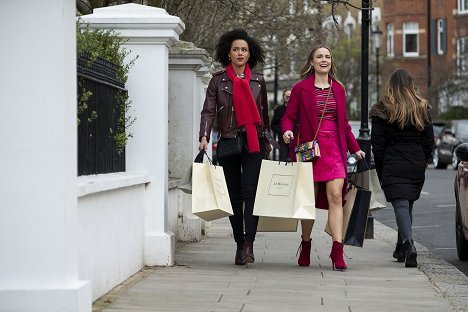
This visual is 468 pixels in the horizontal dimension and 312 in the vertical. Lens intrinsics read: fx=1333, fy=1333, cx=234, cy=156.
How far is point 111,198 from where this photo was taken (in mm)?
9016

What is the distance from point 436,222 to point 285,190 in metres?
8.61

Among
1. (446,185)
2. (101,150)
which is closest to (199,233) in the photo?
(101,150)

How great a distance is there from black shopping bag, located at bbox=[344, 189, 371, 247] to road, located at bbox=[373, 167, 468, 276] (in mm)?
1164

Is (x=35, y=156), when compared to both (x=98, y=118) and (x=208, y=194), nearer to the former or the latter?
(x=98, y=118)

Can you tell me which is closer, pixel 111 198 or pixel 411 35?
pixel 111 198

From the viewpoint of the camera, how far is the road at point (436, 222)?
14039 millimetres

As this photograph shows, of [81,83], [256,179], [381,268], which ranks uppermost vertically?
[81,83]

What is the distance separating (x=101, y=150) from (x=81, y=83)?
780mm

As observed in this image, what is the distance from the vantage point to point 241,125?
10773 mm

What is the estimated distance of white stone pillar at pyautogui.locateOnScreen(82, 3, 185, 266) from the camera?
1065 centimetres

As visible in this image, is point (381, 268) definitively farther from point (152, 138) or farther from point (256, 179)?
point (152, 138)

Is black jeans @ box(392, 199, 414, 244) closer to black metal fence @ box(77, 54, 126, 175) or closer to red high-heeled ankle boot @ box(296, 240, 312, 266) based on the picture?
red high-heeled ankle boot @ box(296, 240, 312, 266)

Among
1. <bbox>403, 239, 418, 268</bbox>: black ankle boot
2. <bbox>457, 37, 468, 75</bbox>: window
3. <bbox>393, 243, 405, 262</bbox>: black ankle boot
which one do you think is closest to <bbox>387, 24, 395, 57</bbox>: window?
<bbox>457, 37, 468, 75</bbox>: window

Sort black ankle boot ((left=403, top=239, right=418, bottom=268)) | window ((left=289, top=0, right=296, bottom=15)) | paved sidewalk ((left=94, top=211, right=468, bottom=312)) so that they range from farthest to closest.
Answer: window ((left=289, top=0, right=296, bottom=15)) < black ankle boot ((left=403, top=239, right=418, bottom=268)) < paved sidewalk ((left=94, top=211, right=468, bottom=312))
